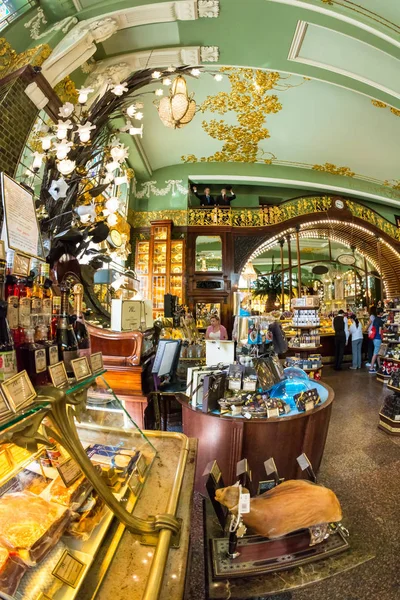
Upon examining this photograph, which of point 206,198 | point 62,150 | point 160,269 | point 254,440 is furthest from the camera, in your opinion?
point 206,198

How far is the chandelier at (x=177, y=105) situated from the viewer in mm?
3723

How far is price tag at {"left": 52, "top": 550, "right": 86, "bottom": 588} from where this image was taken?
2.35 feet

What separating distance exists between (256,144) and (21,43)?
659 cm

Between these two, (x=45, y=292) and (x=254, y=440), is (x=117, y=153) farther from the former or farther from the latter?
(x=254, y=440)

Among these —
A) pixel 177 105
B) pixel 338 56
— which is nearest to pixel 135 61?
pixel 177 105

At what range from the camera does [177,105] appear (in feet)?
12.4

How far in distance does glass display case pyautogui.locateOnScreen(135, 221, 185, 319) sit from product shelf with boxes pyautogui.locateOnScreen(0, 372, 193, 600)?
7515 millimetres

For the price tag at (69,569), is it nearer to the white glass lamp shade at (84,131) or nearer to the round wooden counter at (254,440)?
the round wooden counter at (254,440)

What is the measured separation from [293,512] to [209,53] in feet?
20.4

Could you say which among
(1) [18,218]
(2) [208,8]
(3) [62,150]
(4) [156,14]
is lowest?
(1) [18,218]

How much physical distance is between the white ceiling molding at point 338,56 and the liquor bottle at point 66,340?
18.1 ft

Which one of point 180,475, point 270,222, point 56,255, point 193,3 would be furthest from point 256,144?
point 180,475

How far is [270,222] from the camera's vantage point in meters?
9.21

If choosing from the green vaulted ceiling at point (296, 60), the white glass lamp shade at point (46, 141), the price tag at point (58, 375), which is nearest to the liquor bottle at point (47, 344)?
the price tag at point (58, 375)
